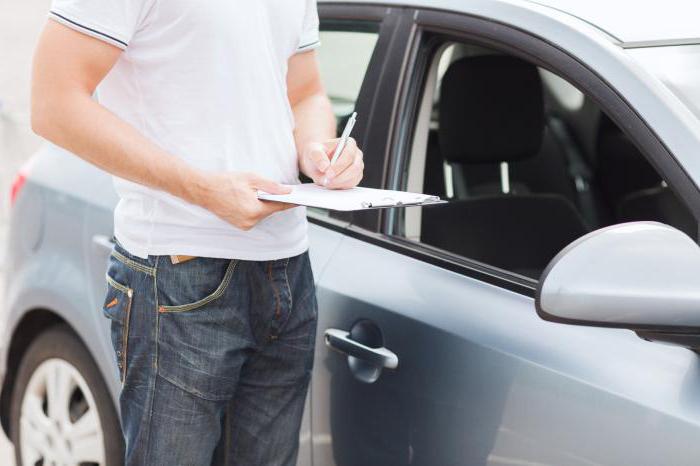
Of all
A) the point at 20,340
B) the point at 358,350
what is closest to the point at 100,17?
the point at 358,350

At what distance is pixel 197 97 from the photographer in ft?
5.83

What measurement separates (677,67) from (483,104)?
27.3 inches

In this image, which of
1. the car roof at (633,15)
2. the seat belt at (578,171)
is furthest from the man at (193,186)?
the seat belt at (578,171)

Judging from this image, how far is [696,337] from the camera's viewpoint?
5.17 ft

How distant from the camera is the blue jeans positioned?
5.97 feet

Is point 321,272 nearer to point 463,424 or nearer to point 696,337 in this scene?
point 463,424

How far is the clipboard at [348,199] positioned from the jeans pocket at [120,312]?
0.31m

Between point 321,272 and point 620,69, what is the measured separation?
0.70 metres

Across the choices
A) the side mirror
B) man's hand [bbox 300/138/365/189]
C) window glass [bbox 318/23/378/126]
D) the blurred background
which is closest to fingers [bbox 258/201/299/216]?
man's hand [bbox 300/138/365/189]

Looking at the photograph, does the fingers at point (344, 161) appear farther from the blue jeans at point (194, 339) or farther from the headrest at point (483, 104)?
the headrest at point (483, 104)

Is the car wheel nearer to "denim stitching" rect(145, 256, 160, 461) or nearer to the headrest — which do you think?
"denim stitching" rect(145, 256, 160, 461)

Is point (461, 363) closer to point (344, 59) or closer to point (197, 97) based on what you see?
point (197, 97)

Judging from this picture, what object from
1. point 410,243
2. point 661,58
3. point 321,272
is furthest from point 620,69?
point 321,272

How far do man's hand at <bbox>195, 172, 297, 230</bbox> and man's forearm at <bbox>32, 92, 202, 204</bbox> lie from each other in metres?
0.02
